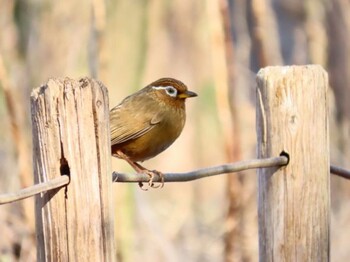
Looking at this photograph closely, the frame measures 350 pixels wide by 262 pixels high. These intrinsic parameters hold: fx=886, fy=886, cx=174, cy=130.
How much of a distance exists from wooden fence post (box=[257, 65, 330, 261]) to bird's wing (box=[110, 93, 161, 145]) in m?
1.27

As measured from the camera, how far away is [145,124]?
13.6ft

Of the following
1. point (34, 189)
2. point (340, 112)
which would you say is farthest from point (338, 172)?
point (340, 112)

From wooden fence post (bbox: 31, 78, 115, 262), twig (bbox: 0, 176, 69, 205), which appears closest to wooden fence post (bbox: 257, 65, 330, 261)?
wooden fence post (bbox: 31, 78, 115, 262)

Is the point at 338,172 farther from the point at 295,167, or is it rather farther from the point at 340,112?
the point at 340,112

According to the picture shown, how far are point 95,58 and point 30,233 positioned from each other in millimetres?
1176

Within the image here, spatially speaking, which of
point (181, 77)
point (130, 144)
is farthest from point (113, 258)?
point (181, 77)

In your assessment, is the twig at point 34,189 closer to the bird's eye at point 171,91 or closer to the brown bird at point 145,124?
the brown bird at point 145,124

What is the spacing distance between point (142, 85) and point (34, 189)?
183 inches

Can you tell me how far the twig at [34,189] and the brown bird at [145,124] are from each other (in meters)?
1.78

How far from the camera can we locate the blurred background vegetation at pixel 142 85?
5555mm

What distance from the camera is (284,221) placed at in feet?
9.00

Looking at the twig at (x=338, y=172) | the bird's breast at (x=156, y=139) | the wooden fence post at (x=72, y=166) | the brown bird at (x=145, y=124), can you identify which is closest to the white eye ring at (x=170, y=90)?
the brown bird at (x=145, y=124)

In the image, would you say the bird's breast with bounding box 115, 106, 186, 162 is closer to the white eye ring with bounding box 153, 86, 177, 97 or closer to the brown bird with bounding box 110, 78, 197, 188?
the brown bird with bounding box 110, 78, 197, 188

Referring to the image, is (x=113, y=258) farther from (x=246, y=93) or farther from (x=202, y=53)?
(x=202, y=53)
